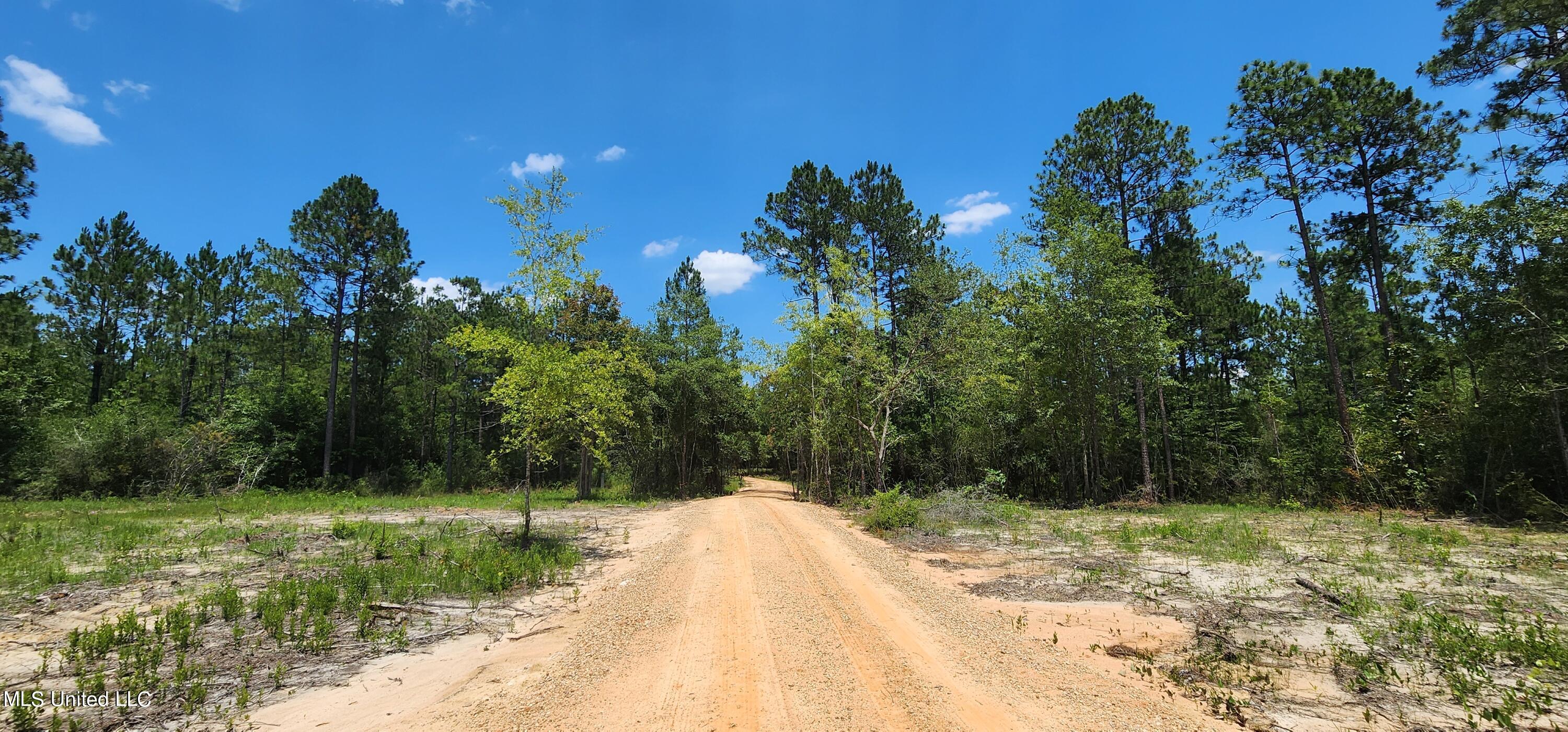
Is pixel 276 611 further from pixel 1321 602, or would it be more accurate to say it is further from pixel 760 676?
pixel 1321 602

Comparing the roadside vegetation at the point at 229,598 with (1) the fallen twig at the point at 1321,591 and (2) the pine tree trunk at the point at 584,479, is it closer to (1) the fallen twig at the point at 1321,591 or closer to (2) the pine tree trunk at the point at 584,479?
(1) the fallen twig at the point at 1321,591

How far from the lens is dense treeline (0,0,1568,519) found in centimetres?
1332

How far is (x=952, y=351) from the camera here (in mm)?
20172

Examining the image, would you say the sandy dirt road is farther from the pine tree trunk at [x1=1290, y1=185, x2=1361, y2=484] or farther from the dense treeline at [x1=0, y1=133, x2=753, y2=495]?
the pine tree trunk at [x1=1290, y1=185, x2=1361, y2=484]

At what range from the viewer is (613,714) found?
168 inches

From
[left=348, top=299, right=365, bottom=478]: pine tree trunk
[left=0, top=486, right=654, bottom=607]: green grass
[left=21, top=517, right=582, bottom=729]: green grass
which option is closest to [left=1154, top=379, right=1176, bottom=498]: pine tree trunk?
[left=21, top=517, right=582, bottom=729]: green grass

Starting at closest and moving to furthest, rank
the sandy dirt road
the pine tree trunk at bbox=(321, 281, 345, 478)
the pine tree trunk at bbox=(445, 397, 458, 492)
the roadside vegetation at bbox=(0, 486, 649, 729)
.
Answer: the sandy dirt road
the roadside vegetation at bbox=(0, 486, 649, 729)
the pine tree trunk at bbox=(321, 281, 345, 478)
the pine tree trunk at bbox=(445, 397, 458, 492)

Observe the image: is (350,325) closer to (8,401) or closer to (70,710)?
(8,401)

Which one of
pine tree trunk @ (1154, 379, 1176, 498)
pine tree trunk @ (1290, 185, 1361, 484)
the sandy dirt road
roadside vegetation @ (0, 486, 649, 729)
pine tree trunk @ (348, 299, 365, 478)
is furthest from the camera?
pine tree trunk @ (348, 299, 365, 478)

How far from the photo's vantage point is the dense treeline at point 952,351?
524 inches

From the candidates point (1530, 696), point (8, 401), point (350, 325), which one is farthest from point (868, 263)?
point (8, 401)

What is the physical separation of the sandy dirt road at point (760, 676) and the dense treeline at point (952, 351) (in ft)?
19.1

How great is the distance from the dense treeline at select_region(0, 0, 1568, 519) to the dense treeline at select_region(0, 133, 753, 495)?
0.64ft

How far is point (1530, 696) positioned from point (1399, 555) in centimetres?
686
